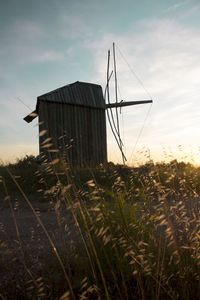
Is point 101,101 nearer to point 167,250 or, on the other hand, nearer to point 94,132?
point 94,132

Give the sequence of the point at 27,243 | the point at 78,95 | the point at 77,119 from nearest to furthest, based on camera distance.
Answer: the point at 27,243 → the point at 77,119 → the point at 78,95

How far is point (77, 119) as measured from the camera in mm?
11250

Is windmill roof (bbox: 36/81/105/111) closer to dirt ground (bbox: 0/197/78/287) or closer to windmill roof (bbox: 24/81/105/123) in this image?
windmill roof (bbox: 24/81/105/123)

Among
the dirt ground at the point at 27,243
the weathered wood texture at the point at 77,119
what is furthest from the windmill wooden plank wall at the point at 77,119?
the dirt ground at the point at 27,243

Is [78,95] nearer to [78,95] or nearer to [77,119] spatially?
[78,95]

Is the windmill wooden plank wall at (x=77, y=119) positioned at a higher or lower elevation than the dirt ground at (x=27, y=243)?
higher

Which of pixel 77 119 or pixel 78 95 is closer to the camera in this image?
pixel 77 119

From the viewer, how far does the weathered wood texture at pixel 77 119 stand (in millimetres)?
10703

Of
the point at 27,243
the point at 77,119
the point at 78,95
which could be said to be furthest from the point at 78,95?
the point at 27,243

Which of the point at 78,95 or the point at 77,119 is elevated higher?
the point at 78,95

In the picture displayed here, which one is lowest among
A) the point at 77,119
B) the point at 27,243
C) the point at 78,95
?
the point at 27,243

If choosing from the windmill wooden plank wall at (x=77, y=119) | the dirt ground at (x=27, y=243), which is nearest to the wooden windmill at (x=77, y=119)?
the windmill wooden plank wall at (x=77, y=119)

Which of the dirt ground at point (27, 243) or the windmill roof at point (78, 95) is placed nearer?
the dirt ground at point (27, 243)

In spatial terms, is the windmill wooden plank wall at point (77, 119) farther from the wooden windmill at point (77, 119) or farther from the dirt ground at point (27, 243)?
the dirt ground at point (27, 243)
